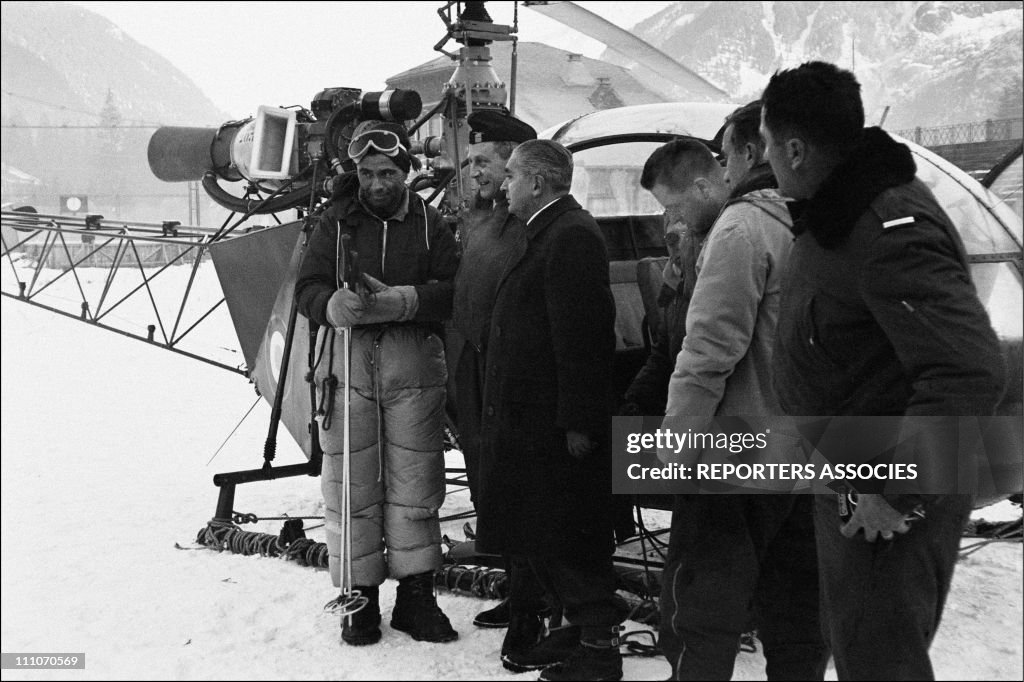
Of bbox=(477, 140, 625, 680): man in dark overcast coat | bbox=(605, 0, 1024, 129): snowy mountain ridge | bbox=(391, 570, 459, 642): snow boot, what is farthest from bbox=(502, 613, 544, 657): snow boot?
bbox=(605, 0, 1024, 129): snowy mountain ridge

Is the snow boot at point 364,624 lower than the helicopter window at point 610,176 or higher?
lower

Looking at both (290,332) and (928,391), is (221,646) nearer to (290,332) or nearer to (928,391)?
(290,332)

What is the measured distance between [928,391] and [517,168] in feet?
6.00

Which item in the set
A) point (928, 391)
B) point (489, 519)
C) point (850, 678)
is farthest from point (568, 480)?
point (928, 391)

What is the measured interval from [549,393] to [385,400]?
839 millimetres

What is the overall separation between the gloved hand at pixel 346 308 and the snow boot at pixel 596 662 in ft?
4.49

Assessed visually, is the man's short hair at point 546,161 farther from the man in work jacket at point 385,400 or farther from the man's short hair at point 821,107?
the man's short hair at point 821,107

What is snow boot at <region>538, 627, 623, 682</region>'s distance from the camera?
10.0ft

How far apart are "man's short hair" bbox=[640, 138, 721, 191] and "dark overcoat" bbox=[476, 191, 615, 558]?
0.38 m

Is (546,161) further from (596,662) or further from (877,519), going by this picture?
(877,519)

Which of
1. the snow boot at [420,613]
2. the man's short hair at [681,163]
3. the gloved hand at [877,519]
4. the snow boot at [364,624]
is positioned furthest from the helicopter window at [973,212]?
the snow boot at [364,624]

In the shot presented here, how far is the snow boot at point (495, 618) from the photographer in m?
3.68

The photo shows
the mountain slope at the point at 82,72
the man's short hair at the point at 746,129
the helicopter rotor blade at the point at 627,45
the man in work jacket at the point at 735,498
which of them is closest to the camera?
the man in work jacket at the point at 735,498

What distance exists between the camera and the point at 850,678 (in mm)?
1771
